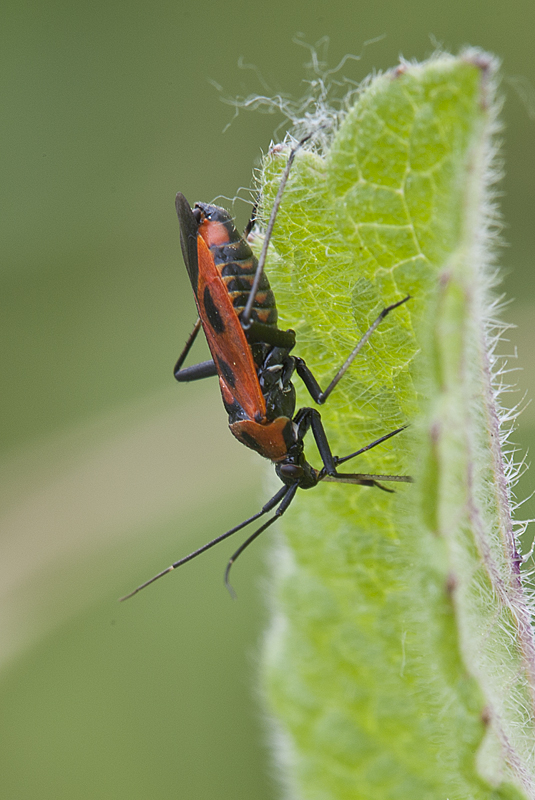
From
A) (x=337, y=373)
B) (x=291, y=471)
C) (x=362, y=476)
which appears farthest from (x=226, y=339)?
(x=362, y=476)

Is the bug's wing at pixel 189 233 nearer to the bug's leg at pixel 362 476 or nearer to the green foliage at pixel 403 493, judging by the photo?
the green foliage at pixel 403 493

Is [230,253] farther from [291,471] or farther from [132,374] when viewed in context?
[132,374]

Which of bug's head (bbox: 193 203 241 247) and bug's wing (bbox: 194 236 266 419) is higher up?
bug's head (bbox: 193 203 241 247)

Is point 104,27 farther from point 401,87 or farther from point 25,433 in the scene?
point 401,87

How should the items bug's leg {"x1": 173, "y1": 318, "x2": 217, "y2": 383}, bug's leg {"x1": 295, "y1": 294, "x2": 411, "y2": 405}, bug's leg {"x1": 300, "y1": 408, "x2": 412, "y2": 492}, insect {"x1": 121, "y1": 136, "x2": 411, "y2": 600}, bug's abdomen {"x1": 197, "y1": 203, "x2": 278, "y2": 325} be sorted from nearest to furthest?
bug's leg {"x1": 295, "y1": 294, "x2": 411, "y2": 405}
bug's leg {"x1": 300, "y1": 408, "x2": 412, "y2": 492}
insect {"x1": 121, "y1": 136, "x2": 411, "y2": 600}
bug's abdomen {"x1": 197, "y1": 203, "x2": 278, "y2": 325}
bug's leg {"x1": 173, "y1": 318, "x2": 217, "y2": 383}

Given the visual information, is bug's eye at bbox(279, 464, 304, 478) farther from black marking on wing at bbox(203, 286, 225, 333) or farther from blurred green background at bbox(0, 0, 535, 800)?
blurred green background at bbox(0, 0, 535, 800)

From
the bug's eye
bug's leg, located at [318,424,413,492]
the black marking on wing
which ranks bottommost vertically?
the bug's eye

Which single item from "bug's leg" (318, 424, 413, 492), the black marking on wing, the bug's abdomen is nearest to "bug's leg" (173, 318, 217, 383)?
the black marking on wing
